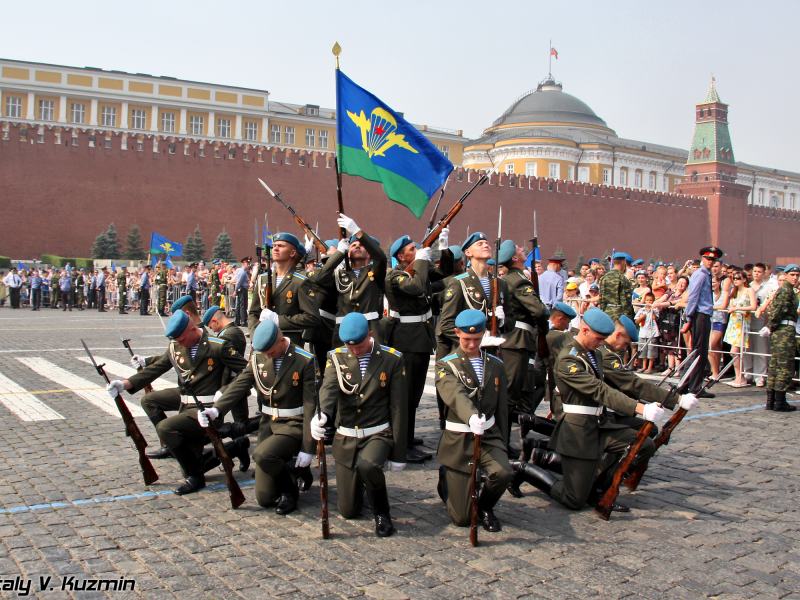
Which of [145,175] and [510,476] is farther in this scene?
[145,175]

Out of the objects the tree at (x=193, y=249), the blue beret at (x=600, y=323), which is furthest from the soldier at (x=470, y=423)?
the tree at (x=193, y=249)

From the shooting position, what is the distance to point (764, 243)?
6184 centimetres

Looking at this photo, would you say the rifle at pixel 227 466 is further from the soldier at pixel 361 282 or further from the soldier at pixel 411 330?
the soldier at pixel 411 330

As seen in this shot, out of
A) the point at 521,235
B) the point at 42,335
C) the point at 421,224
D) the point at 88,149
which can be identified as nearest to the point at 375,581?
the point at 42,335

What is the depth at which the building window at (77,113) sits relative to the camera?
51469 millimetres

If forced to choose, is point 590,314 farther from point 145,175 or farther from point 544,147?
point 544,147

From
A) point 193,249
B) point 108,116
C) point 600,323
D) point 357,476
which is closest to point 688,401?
point 600,323

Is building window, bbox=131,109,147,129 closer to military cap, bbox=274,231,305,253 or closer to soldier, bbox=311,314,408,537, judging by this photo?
military cap, bbox=274,231,305,253

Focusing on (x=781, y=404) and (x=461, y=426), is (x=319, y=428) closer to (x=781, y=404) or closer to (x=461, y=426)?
(x=461, y=426)

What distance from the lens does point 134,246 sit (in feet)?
117

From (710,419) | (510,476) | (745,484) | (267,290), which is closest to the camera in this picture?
(510,476)

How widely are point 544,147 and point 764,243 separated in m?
21.1

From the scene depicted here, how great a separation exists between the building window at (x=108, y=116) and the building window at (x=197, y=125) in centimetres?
536

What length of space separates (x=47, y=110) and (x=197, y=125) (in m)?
10.3
